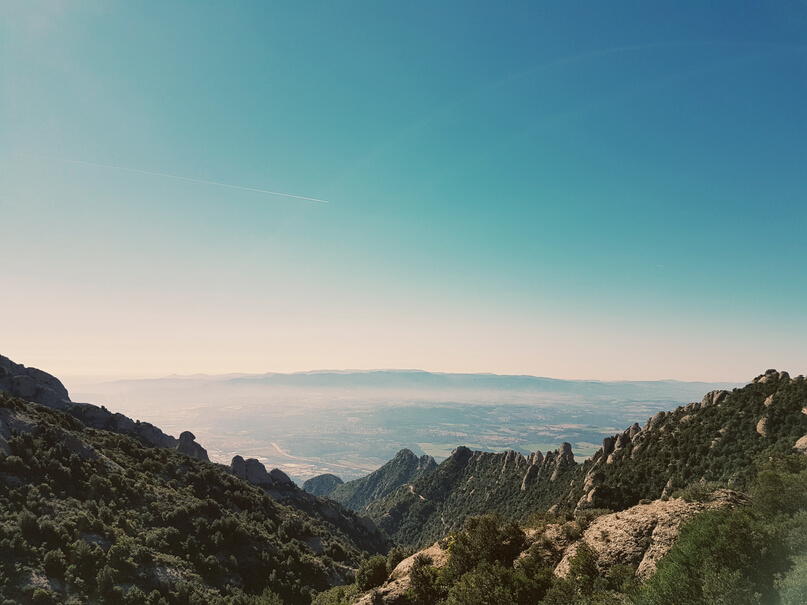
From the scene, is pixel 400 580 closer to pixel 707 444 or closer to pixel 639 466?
pixel 639 466

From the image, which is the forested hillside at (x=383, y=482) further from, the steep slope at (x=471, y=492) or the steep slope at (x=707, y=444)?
Answer: the steep slope at (x=707, y=444)

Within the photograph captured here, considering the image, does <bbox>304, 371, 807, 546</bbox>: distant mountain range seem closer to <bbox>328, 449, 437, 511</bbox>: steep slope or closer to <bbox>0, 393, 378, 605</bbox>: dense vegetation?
<bbox>0, 393, 378, 605</bbox>: dense vegetation

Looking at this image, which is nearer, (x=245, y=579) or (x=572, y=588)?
(x=572, y=588)

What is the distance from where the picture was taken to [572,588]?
24.3m

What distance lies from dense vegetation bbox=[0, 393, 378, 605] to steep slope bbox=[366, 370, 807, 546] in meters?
34.7

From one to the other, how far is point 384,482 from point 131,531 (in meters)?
140

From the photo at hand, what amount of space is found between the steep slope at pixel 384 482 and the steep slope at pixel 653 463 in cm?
5184

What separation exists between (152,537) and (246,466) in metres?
55.2

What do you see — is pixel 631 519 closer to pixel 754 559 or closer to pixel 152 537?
pixel 754 559

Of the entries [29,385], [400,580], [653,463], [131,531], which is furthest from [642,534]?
[29,385]

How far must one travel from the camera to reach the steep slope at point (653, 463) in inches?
2048

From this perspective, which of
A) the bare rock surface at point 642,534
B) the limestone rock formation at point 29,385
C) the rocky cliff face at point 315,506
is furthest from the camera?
the rocky cliff face at point 315,506

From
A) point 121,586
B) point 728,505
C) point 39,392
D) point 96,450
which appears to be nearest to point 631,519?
point 728,505

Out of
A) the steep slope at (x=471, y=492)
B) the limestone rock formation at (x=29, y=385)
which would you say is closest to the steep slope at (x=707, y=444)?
the steep slope at (x=471, y=492)
